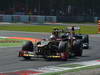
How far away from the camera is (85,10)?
248ft

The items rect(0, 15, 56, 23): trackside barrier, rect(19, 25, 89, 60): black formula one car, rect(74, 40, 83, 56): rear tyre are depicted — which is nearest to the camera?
rect(19, 25, 89, 60): black formula one car

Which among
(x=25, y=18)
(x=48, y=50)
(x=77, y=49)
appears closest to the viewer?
(x=48, y=50)

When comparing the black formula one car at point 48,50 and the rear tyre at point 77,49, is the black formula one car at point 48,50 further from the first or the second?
the rear tyre at point 77,49

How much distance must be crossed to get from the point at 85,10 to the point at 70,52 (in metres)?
61.4

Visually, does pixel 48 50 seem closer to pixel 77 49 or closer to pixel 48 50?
pixel 48 50

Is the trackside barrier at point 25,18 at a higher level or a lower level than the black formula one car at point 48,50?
lower

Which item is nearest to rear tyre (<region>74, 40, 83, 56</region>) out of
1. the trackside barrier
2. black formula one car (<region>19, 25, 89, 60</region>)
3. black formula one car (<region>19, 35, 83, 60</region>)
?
black formula one car (<region>19, 25, 89, 60</region>)

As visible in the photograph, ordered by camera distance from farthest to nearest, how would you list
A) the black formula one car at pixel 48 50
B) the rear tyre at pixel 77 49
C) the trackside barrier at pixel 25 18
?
1. the trackside barrier at pixel 25 18
2. the rear tyre at pixel 77 49
3. the black formula one car at pixel 48 50

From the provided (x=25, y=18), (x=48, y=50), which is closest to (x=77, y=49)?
(x=48, y=50)

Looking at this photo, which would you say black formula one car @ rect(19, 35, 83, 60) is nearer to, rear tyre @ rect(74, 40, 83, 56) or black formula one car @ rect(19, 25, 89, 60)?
black formula one car @ rect(19, 25, 89, 60)

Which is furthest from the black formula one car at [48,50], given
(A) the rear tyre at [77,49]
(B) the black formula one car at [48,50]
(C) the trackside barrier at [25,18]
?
(C) the trackside barrier at [25,18]

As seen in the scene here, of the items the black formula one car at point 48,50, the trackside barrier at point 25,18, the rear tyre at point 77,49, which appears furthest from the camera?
the trackside barrier at point 25,18

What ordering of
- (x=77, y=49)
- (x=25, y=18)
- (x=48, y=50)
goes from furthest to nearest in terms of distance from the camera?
(x=25, y=18) < (x=77, y=49) < (x=48, y=50)

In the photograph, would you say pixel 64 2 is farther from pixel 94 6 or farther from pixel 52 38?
pixel 52 38
